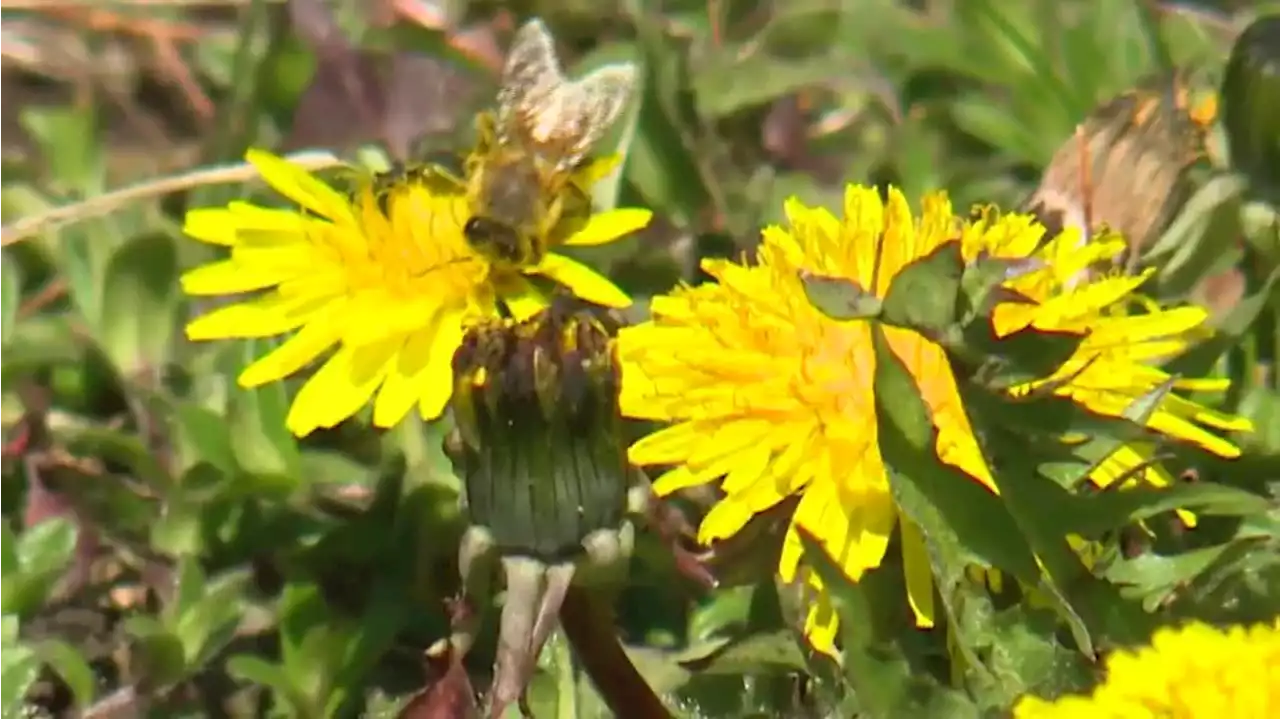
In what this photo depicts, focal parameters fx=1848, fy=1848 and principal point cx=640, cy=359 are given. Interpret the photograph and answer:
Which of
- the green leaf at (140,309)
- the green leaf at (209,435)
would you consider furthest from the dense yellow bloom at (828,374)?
the green leaf at (140,309)

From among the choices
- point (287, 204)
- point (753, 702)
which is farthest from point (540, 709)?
point (287, 204)

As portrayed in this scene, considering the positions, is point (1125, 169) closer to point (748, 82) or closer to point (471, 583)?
point (748, 82)

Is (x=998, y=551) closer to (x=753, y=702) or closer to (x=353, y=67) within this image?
(x=753, y=702)

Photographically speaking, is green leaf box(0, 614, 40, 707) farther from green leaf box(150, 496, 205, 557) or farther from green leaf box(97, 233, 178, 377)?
green leaf box(97, 233, 178, 377)

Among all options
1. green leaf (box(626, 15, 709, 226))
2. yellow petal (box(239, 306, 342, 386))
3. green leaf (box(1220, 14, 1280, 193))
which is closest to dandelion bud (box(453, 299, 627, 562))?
yellow petal (box(239, 306, 342, 386))

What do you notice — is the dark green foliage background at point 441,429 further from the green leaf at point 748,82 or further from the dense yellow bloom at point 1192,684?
the dense yellow bloom at point 1192,684

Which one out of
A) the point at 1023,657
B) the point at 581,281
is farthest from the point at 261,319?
the point at 1023,657
